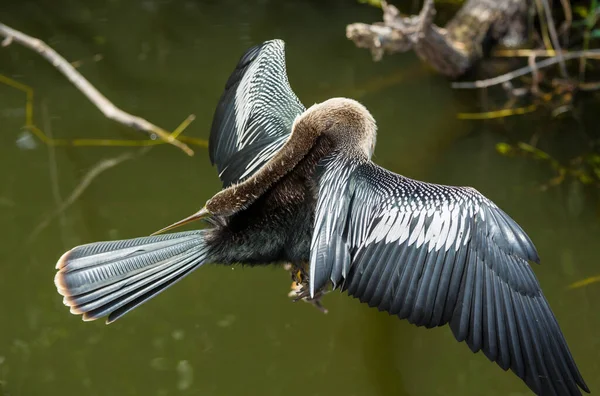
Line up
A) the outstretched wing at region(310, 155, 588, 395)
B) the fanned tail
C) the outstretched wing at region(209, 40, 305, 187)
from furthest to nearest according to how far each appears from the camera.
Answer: the outstretched wing at region(209, 40, 305, 187)
the fanned tail
the outstretched wing at region(310, 155, 588, 395)

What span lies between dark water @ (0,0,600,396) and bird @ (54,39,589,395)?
91 centimetres

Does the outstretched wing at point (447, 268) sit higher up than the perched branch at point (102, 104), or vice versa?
the perched branch at point (102, 104)

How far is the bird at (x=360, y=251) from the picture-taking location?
8.12 ft

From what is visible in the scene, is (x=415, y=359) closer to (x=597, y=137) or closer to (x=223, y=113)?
(x=223, y=113)

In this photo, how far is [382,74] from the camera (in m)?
5.67

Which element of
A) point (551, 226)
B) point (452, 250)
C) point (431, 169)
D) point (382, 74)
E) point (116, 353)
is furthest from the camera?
point (382, 74)

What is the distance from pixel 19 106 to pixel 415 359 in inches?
125

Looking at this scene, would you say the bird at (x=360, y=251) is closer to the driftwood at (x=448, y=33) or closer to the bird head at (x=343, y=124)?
the bird head at (x=343, y=124)

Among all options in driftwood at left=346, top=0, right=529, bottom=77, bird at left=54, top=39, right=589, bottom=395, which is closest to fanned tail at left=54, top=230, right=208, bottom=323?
bird at left=54, top=39, right=589, bottom=395

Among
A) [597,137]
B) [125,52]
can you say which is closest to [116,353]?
[125,52]

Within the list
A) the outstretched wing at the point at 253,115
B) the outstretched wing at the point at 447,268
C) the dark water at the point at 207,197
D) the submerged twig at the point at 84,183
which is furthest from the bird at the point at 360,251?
the submerged twig at the point at 84,183

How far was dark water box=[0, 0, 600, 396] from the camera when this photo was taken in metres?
3.56

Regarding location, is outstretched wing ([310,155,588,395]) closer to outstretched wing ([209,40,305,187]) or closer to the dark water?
outstretched wing ([209,40,305,187])

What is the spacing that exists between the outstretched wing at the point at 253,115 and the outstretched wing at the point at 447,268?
584mm
